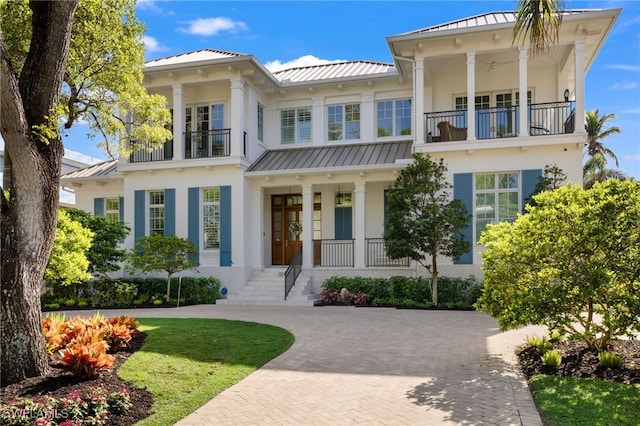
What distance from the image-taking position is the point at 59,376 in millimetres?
5789

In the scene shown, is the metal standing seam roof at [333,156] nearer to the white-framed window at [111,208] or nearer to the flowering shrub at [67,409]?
the white-framed window at [111,208]

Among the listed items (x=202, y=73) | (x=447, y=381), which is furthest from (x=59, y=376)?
(x=202, y=73)

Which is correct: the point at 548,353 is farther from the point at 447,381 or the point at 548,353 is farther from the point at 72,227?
the point at 72,227

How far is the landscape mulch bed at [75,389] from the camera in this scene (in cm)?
495

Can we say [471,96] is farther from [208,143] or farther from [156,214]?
[156,214]

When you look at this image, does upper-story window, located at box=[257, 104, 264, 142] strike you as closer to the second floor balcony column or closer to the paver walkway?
the second floor balcony column

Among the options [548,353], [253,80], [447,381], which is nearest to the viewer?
[447,381]

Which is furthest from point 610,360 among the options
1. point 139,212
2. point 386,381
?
point 139,212

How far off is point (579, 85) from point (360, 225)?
778cm

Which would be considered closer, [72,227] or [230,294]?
[72,227]

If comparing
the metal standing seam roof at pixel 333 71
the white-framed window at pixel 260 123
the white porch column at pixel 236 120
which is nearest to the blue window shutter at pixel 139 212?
the white porch column at pixel 236 120

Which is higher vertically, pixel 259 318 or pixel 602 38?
pixel 602 38

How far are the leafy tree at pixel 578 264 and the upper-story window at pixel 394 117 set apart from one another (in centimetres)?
1105

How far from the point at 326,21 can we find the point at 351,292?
801 cm
